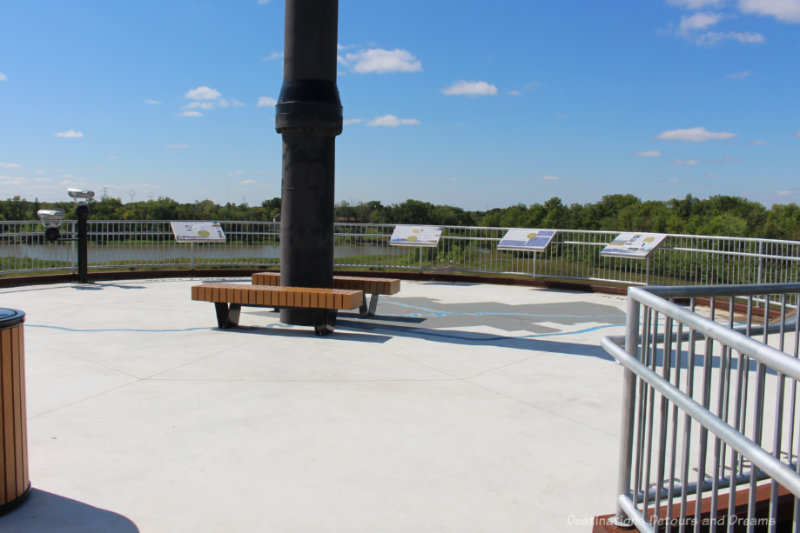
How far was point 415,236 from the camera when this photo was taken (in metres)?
16.3

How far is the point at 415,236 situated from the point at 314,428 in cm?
1173

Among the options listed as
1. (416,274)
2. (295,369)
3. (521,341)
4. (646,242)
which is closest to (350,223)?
(416,274)

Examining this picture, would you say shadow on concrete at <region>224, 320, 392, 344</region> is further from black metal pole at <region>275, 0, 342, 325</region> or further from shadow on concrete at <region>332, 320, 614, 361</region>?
black metal pole at <region>275, 0, 342, 325</region>

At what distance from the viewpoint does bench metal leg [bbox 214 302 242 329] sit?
8758 mm

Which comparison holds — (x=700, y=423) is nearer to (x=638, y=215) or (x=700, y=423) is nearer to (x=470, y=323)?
(x=470, y=323)

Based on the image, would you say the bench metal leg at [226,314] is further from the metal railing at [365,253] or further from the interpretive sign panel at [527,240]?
the interpretive sign panel at [527,240]

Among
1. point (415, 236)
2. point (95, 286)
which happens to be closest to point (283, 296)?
point (95, 286)

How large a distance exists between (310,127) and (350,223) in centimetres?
832

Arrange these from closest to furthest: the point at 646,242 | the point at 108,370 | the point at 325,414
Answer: the point at 325,414 < the point at 108,370 < the point at 646,242

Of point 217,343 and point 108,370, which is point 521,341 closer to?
point 217,343

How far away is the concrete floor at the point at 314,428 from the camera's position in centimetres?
348

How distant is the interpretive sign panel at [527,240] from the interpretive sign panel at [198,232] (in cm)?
732

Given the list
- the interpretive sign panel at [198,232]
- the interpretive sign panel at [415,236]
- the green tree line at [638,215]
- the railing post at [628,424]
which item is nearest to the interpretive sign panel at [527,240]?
the interpretive sign panel at [415,236]

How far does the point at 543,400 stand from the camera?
5625 mm
